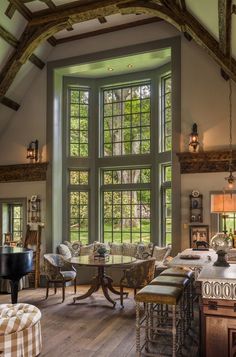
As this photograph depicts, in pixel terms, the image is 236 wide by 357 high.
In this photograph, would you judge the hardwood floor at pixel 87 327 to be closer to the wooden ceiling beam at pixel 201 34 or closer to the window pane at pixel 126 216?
the window pane at pixel 126 216

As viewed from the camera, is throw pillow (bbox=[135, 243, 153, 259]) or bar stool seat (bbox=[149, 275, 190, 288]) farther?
throw pillow (bbox=[135, 243, 153, 259])

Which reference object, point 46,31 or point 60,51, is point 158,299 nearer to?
point 46,31

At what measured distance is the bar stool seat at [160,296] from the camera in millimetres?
3574

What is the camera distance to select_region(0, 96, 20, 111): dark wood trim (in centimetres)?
798

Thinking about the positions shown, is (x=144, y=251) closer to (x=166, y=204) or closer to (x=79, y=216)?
(x=166, y=204)

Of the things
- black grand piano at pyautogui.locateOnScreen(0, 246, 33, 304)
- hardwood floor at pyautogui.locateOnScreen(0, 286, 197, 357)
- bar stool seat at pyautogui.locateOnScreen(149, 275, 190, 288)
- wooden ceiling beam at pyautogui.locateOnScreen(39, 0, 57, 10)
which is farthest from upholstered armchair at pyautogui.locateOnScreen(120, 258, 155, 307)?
wooden ceiling beam at pyautogui.locateOnScreen(39, 0, 57, 10)

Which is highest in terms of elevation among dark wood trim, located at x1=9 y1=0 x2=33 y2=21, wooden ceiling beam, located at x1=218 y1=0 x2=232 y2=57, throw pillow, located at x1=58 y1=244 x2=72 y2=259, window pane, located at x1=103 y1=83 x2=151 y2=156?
dark wood trim, located at x1=9 y1=0 x2=33 y2=21

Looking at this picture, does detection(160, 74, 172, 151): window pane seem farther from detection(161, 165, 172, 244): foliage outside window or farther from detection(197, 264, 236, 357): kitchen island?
detection(197, 264, 236, 357): kitchen island

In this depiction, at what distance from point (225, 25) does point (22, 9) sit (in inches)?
156

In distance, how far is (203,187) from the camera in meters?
6.83

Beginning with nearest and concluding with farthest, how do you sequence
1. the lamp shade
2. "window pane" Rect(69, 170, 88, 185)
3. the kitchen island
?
the kitchen island, the lamp shade, "window pane" Rect(69, 170, 88, 185)

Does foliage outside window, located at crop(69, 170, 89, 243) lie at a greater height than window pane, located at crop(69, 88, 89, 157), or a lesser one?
lesser

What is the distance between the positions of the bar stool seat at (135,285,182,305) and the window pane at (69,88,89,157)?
5522 millimetres

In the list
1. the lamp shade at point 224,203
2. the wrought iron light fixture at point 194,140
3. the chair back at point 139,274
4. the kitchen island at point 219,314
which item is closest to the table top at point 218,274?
the kitchen island at point 219,314
